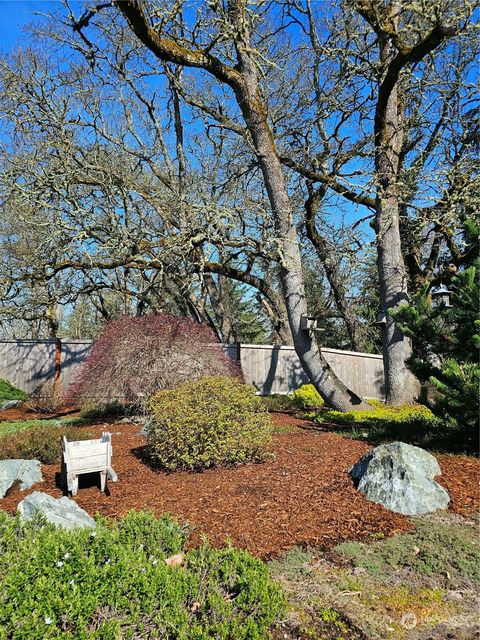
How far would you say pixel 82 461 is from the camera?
441cm

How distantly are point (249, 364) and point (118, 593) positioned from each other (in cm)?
1177

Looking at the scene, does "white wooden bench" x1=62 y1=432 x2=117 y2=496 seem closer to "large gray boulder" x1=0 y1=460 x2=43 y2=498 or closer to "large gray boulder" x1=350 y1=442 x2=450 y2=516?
"large gray boulder" x1=0 y1=460 x2=43 y2=498

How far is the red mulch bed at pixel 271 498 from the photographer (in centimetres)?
343

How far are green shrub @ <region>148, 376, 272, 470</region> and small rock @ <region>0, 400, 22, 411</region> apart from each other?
7.83 m

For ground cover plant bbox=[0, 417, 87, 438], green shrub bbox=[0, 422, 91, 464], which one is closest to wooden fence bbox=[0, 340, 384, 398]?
ground cover plant bbox=[0, 417, 87, 438]

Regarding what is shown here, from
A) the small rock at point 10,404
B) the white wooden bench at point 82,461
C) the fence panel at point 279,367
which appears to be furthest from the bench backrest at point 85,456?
the fence panel at point 279,367

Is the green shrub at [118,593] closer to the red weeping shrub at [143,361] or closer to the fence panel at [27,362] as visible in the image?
the red weeping shrub at [143,361]

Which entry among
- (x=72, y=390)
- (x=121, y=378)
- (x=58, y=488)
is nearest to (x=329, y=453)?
(x=58, y=488)

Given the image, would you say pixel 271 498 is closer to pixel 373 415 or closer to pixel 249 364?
pixel 373 415

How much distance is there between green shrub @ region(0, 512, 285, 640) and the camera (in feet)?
→ 6.41

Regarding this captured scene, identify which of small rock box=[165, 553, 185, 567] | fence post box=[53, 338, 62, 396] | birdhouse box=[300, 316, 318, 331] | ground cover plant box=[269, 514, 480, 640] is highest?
birdhouse box=[300, 316, 318, 331]

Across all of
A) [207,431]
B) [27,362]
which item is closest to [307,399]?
[207,431]

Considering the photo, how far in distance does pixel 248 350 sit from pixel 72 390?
21.1 feet

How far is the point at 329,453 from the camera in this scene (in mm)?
5453
